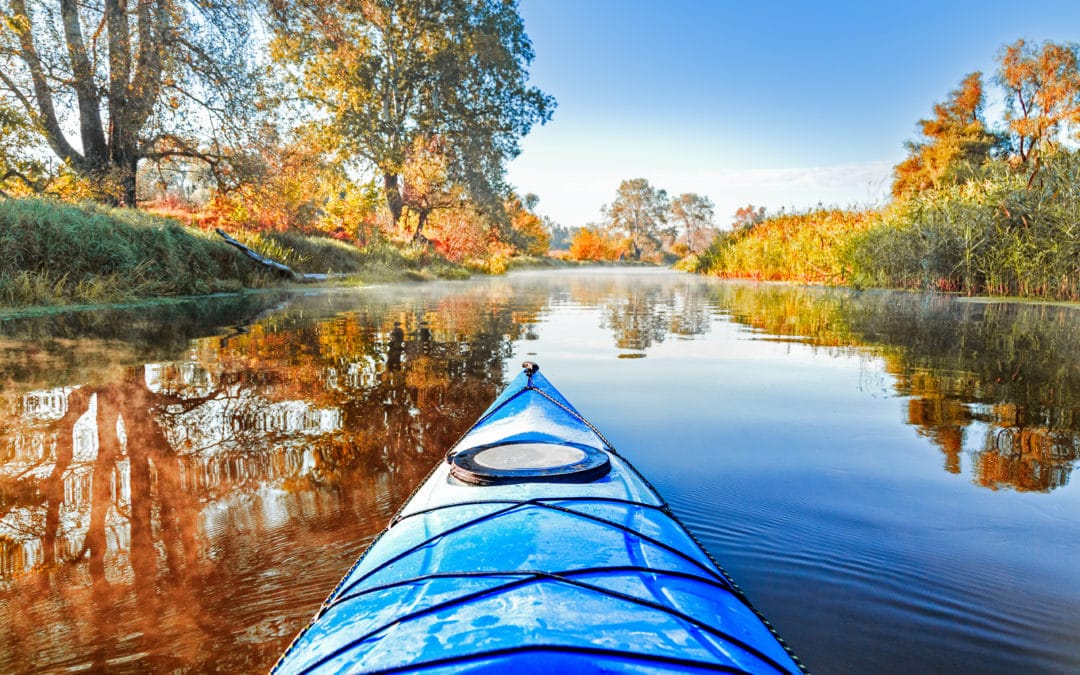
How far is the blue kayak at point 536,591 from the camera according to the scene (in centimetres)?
86

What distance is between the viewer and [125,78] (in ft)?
34.6

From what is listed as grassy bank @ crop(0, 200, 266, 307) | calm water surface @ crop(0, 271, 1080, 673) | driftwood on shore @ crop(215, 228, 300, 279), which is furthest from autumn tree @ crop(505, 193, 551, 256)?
calm water surface @ crop(0, 271, 1080, 673)

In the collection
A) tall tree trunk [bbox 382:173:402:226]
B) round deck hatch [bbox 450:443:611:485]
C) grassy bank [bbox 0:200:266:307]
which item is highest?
tall tree trunk [bbox 382:173:402:226]

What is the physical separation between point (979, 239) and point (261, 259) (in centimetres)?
1403

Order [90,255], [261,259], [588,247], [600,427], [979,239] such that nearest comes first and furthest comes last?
1. [600,427]
2. [90,255]
3. [979,239]
4. [261,259]
5. [588,247]

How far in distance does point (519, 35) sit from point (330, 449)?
23.8 meters

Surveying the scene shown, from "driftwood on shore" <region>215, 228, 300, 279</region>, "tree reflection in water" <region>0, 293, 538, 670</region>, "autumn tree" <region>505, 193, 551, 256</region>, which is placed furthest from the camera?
"autumn tree" <region>505, 193, 551, 256</region>

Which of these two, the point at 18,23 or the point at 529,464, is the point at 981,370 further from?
the point at 18,23

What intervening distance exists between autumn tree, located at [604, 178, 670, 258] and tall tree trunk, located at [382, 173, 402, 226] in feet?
169

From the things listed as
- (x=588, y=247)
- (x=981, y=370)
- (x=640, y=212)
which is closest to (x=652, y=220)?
(x=640, y=212)

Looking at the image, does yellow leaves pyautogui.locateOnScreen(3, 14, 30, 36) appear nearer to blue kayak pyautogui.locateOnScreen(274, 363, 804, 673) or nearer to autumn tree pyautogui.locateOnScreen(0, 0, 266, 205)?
autumn tree pyautogui.locateOnScreen(0, 0, 266, 205)

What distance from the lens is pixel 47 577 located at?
162cm

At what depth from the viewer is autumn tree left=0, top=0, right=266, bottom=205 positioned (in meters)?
10.2

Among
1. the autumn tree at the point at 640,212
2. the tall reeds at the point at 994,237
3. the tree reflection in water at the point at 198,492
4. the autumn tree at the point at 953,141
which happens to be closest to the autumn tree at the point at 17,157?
the tree reflection in water at the point at 198,492
